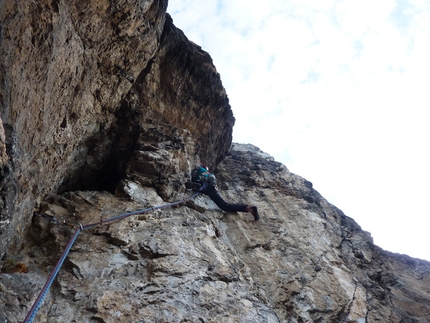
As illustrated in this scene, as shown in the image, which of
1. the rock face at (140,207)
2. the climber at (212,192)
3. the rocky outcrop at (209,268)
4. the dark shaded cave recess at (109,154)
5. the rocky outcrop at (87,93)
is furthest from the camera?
the climber at (212,192)

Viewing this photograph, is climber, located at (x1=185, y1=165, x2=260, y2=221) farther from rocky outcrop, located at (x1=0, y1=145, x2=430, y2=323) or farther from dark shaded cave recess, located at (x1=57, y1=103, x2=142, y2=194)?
dark shaded cave recess, located at (x1=57, y1=103, x2=142, y2=194)

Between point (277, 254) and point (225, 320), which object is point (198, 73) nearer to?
point (277, 254)

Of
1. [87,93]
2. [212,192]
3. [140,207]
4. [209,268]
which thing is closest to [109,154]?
[87,93]

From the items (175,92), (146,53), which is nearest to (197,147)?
(175,92)

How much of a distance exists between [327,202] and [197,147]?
19.1ft

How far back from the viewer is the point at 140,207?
6.61 m

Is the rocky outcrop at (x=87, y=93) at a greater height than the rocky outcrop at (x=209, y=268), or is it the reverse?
the rocky outcrop at (x=87, y=93)

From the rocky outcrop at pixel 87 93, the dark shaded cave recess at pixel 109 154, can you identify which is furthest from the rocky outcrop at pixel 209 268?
the dark shaded cave recess at pixel 109 154

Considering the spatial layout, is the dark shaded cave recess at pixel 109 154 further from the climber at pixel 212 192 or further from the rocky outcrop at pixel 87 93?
the climber at pixel 212 192

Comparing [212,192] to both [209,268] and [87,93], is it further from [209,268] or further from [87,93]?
[87,93]

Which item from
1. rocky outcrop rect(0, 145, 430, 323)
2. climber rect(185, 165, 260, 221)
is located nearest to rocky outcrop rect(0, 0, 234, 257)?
rocky outcrop rect(0, 145, 430, 323)

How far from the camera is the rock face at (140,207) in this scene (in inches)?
166

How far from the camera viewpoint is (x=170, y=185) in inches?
307

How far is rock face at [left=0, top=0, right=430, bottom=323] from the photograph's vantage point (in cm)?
421
